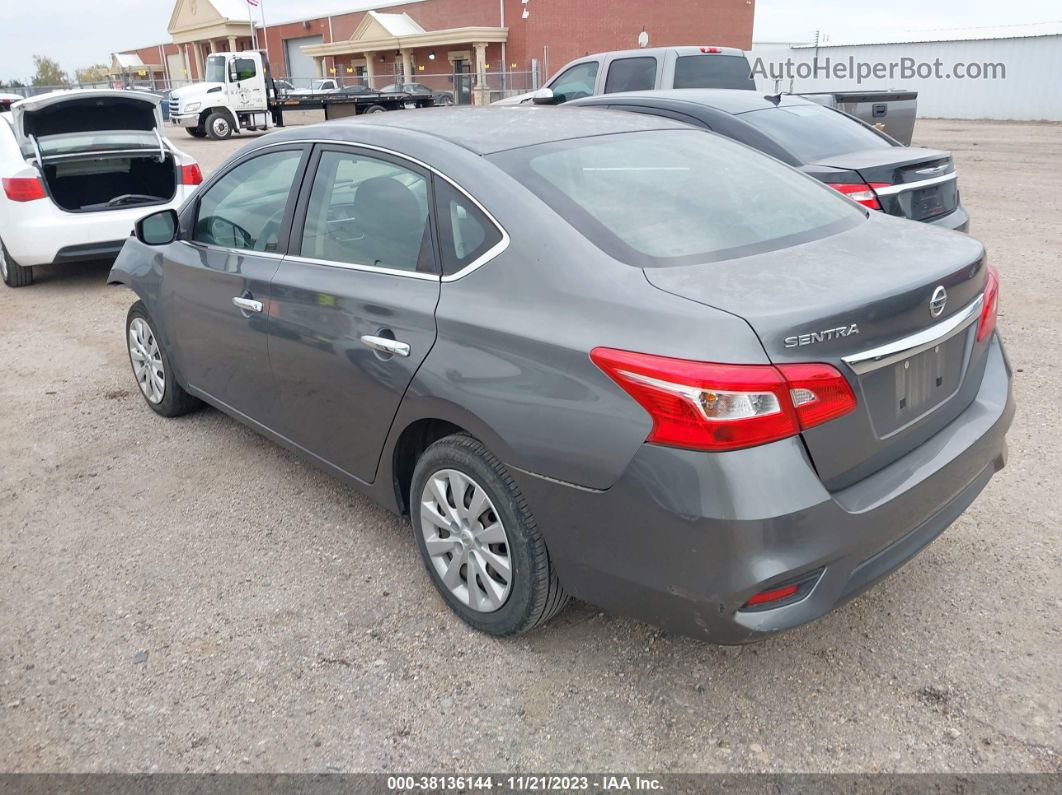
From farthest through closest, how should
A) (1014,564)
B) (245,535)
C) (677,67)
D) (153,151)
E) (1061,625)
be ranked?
(677,67), (153,151), (245,535), (1014,564), (1061,625)

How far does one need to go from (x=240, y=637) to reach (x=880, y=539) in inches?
83.0

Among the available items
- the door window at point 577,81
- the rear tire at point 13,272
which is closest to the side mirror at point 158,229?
the rear tire at point 13,272

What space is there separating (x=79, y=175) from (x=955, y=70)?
2999 cm

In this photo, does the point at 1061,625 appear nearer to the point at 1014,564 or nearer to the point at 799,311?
the point at 1014,564

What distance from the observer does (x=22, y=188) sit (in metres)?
7.37

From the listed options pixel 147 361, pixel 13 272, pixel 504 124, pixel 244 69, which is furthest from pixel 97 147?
pixel 244 69

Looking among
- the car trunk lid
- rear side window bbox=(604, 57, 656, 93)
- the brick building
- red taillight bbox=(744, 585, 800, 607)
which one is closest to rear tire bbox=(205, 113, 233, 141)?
Answer: the brick building

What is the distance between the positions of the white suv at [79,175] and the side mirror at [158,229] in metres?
3.77

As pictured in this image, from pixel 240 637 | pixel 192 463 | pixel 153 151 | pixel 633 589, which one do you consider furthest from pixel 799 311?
pixel 153 151

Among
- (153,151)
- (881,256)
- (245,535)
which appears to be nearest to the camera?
(881,256)

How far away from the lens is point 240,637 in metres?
2.94

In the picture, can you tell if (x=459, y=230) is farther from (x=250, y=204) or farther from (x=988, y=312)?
(x=988, y=312)

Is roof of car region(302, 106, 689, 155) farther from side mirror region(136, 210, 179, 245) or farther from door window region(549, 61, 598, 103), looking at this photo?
door window region(549, 61, 598, 103)

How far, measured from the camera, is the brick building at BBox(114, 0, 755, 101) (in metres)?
42.8
